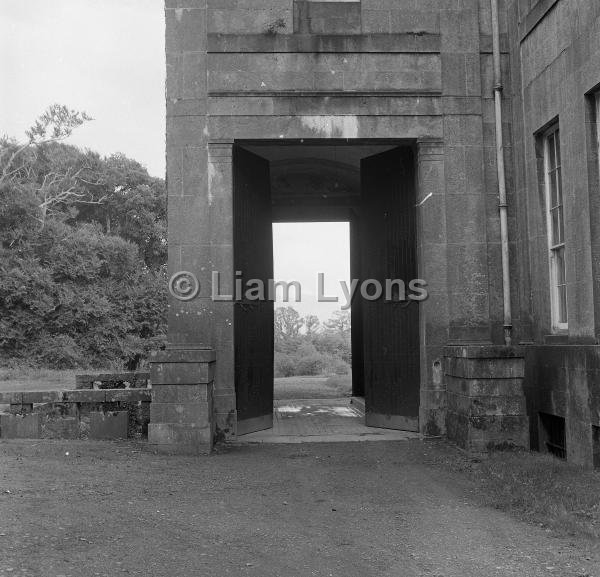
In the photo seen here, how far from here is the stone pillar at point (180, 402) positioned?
9.66 meters

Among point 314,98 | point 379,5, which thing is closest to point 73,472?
point 314,98

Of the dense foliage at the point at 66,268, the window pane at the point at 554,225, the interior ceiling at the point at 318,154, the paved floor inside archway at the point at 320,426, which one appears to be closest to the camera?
the window pane at the point at 554,225

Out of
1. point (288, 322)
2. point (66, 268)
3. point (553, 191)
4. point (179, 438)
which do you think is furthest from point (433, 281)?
point (288, 322)

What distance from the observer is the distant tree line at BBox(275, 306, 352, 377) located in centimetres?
2755

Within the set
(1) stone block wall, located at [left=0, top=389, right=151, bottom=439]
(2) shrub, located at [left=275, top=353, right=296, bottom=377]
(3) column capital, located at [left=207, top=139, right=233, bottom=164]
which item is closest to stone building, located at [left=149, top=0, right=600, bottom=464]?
(3) column capital, located at [left=207, top=139, right=233, bottom=164]

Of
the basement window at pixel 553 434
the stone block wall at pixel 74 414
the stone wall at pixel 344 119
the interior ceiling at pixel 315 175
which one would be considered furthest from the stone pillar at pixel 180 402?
the interior ceiling at pixel 315 175

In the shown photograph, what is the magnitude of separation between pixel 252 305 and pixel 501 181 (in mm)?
4410

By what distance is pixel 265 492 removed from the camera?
734cm

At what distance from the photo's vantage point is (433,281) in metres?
10.8

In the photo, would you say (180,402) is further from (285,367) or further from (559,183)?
(285,367)

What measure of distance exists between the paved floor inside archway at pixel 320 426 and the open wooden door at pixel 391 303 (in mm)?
413

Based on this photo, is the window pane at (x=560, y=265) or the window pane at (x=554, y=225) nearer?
the window pane at (x=560, y=265)

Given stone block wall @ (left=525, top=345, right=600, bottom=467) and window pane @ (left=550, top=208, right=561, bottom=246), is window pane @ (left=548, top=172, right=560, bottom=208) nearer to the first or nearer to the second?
window pane @ (left=550, top=208, right=561, bottom=246)

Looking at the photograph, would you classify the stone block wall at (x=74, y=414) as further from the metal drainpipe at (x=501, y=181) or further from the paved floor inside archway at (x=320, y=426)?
the metal drainpipe at (x=501, y=181)
